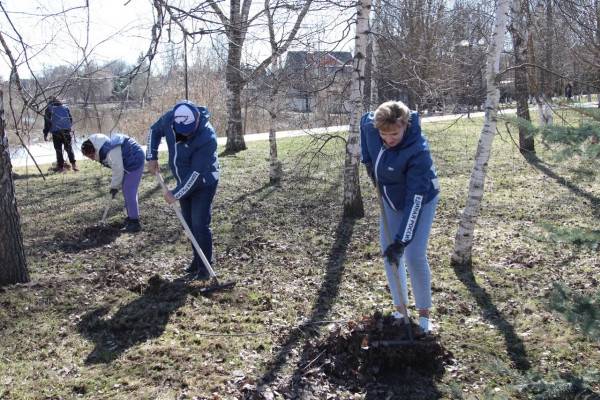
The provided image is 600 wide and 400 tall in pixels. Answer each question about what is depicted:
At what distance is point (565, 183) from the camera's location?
9562 millimetres

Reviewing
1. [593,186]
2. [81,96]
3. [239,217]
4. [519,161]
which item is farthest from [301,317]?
[519,161]

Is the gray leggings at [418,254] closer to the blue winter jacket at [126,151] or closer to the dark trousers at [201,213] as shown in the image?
the dark trousers at [201,213]

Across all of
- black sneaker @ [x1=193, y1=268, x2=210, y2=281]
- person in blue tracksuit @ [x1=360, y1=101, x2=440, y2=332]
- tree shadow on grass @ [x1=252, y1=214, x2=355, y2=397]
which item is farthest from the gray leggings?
black sneaker @ [x1=193, y1=268, x2=210, y2=281]

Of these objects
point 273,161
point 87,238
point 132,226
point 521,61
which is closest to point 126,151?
point 132,226

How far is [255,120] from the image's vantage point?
22.9 m

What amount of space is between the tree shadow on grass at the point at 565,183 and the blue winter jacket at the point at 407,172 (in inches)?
201

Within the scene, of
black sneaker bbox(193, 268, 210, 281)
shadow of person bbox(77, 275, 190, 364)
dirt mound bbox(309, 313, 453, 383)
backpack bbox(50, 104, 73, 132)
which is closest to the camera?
dirt mound bbox(309, 313, 453, 383)

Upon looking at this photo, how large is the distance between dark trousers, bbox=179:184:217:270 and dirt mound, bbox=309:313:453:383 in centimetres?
198

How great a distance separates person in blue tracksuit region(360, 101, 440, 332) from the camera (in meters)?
3.55

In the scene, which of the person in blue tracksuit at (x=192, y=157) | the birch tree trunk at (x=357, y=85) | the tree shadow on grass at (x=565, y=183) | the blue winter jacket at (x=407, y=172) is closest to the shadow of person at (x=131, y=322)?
the person in blue tracksuit at (x=192, y=157)

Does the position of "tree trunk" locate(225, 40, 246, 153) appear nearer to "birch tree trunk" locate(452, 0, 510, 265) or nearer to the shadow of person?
"birch tree trunk" locate(452, 0, 510, 265)

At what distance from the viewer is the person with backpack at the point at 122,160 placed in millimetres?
6652

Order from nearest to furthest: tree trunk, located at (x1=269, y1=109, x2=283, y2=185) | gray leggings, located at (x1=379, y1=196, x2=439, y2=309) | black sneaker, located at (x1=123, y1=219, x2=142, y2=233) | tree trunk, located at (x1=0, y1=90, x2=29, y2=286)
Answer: gray leggings, located at (x1=379, y1=196, x2=439, y2=309)
tree trunk, located at (x1=0, y1=90, x2=29, y2=286)
black sneaker, located at (x1=123, y1=219, x2=142, y2=233)
tree trunk, located at (x1=269, y1=109, x2=283, y2=185)

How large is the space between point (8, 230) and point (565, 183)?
8479 mm
